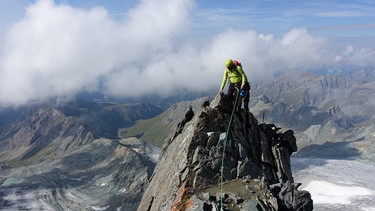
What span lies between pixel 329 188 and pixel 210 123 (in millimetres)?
65465

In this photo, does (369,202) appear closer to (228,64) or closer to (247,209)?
(228,64)

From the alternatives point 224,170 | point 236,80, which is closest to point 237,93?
point 236,80

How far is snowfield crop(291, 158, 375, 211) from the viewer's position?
78.6 meters

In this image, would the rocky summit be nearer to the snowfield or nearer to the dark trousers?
the dark trousers

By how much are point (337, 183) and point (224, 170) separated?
7061cm

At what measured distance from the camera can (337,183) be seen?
90.6 m

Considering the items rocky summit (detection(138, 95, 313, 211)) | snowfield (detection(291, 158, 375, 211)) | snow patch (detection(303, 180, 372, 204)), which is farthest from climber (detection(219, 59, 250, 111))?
snow patch (detection(303, 180, 372, 204))

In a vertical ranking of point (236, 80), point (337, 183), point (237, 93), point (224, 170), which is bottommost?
point (337, 183)

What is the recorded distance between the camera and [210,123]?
33.9m

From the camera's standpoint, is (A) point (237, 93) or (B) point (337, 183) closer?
(A) point (237, 93)

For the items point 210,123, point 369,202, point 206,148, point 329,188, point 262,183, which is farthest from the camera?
point 329,188

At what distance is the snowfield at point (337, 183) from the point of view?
7856 centimetres

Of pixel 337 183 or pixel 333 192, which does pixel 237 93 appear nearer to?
pixel 333 192

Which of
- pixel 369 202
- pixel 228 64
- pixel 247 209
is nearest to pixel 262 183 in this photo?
pixel 247 209
